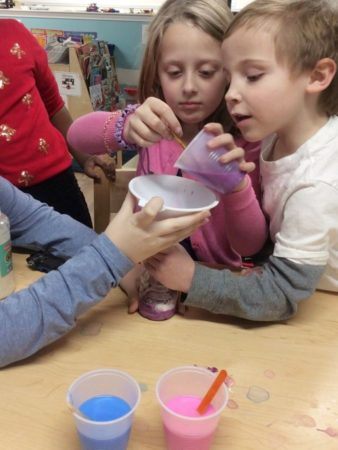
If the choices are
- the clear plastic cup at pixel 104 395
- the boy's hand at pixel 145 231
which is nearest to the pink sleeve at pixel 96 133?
the boy's hand at pixel 145 231

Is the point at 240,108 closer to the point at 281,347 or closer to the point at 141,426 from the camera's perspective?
the point at 281,347

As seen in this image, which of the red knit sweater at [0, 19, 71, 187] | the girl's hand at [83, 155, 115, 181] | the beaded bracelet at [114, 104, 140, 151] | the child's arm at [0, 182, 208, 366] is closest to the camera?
the child's arm at [0, 182, 208, 366]

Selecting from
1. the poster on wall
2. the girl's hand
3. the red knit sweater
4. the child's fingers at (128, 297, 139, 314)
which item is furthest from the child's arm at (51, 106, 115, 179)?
the poster on wall

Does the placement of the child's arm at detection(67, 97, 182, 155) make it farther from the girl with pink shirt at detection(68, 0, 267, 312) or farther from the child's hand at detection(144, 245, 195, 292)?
the child's hand at detection(144, 245, 195, 292)

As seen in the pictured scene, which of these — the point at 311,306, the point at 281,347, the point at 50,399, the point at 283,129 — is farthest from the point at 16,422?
the point at 283,129

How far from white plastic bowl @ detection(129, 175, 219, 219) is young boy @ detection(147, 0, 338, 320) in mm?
87

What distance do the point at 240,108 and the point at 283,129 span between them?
100 mm

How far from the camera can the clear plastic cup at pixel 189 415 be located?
1.80 ft

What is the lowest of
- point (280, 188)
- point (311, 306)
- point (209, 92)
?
point (311, 306)

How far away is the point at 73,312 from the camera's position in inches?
28.7

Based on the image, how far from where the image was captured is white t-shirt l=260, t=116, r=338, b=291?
77cm

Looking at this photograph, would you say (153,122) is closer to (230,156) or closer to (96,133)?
(230,156)

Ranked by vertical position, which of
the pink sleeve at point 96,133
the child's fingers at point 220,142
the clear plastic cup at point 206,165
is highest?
the child's fingers at point 220,142

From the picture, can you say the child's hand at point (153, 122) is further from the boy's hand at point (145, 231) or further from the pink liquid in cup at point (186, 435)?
the pink liquid in cup at point (186, 435)
